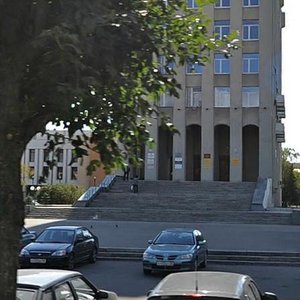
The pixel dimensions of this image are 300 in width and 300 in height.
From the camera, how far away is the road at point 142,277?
16.0 metres

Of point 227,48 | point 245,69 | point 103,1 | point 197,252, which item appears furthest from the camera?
point 245,69

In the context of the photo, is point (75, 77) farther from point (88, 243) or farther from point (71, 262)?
point (88, 243)

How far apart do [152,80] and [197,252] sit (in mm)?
15376

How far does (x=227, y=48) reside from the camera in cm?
569

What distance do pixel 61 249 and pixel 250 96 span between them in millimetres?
39043

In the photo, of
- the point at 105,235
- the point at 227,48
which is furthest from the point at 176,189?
the point at 227,48

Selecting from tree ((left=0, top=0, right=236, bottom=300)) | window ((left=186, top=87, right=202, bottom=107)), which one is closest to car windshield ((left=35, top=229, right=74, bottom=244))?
tree ((left=0, top=0, right=236, bottom=300))

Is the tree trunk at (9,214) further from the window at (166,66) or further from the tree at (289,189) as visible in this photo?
the tree at (289,189)

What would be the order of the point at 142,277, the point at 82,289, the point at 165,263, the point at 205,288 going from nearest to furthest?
the point at 205,288 < the point at 82,289 < the point at 142,277 < the point at 165,263

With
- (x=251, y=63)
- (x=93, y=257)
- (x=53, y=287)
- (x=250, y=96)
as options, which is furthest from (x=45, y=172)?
(x=251, y=63)

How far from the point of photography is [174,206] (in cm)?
4622

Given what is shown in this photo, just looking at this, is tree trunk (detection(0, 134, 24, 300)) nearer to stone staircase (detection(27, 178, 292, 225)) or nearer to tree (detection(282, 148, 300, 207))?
stone staircase (detection(27, 178, 292, 225))

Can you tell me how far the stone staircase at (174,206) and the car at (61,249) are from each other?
60.6ft

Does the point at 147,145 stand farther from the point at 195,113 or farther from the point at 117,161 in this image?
the point at 195,113
